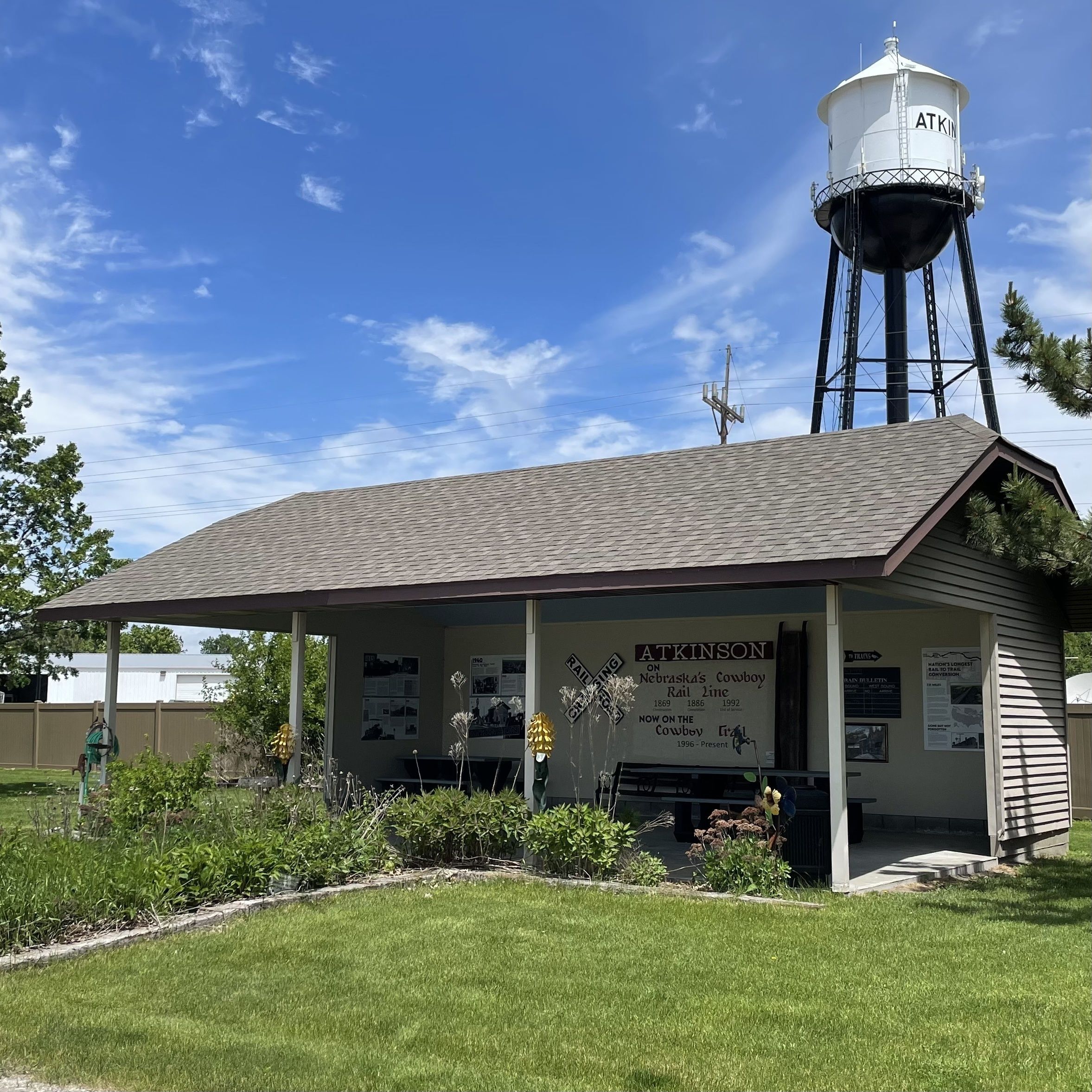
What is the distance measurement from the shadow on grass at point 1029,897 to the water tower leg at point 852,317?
10474 millimetres

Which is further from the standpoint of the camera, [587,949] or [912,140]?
[912,140]

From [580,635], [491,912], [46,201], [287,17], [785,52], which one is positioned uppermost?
[785,52]

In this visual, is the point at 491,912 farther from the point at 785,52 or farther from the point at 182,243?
the point at 785,52

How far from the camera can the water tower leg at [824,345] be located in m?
20.9

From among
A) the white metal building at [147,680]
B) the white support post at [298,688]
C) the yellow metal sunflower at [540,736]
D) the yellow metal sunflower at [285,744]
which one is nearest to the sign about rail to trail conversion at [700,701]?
the yellow metal sunflower at [540,736]

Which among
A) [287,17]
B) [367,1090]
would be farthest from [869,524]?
[287,17]

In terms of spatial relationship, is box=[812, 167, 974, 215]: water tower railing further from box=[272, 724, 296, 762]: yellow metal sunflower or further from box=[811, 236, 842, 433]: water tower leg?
box=[272, 724, 296, 762]: yellow metal sunflower

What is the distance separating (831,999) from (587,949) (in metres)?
1.75

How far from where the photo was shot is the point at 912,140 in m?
21.3

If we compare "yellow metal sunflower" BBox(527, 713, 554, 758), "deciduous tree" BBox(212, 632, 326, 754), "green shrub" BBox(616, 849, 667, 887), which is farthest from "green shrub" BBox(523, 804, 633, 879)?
"deciduous tree" BBox(212, 632, 326, 754)

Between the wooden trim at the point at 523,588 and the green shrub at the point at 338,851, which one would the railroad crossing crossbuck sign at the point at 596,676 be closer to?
the wooden trim at the point at 523,588

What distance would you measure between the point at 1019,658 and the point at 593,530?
16.2 feet

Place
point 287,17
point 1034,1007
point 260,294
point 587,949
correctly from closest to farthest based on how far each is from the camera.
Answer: point 1034,1007, point 587,949, point 287,17, point 260,294

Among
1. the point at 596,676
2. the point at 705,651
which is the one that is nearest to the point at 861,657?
the point at 705,651
